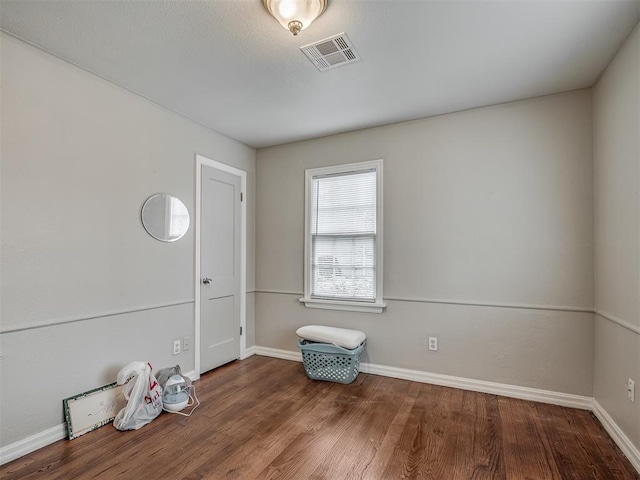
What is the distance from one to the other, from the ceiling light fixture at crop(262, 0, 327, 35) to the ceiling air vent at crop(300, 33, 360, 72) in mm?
259

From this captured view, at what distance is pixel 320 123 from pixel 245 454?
9.59ft

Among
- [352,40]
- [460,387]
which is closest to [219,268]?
[352,40]

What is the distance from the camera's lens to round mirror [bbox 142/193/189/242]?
2.84 m

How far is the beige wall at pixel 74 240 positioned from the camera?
2.02 metres

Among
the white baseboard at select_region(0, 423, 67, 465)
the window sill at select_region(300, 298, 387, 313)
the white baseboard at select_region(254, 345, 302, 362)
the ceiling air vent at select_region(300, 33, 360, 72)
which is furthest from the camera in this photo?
the white baseboard at select_region(254, 345, 302, 362)

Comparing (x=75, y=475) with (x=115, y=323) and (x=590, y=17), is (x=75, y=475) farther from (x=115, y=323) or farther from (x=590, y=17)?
(x=590, y=17)

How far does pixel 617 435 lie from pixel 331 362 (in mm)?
2120

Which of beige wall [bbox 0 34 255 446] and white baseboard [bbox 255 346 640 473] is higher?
beige wall [bbox 0 34 255 446]

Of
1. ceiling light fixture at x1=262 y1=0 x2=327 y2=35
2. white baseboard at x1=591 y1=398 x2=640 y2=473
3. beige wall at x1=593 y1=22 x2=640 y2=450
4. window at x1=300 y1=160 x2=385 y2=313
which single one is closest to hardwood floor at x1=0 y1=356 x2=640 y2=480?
white baseboard at x1=591 y1=398 x2=640 y2=473

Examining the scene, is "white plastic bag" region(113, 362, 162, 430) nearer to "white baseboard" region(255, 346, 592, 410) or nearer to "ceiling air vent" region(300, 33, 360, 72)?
"white baseboard" region(255, 346, 592, 410)

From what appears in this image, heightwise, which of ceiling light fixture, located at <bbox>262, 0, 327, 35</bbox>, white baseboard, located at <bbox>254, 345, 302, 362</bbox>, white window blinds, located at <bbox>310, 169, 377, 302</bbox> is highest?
ceiling light fixture, located at <bbox>262, 0, 327, 35</bbox>

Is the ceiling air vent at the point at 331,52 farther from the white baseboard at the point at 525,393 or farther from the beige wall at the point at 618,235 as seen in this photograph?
the white baseboard at the point at 525,393

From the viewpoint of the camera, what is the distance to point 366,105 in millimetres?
2986

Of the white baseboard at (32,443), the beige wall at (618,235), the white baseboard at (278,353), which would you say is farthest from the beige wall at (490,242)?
the white baseboard at (32,443)
